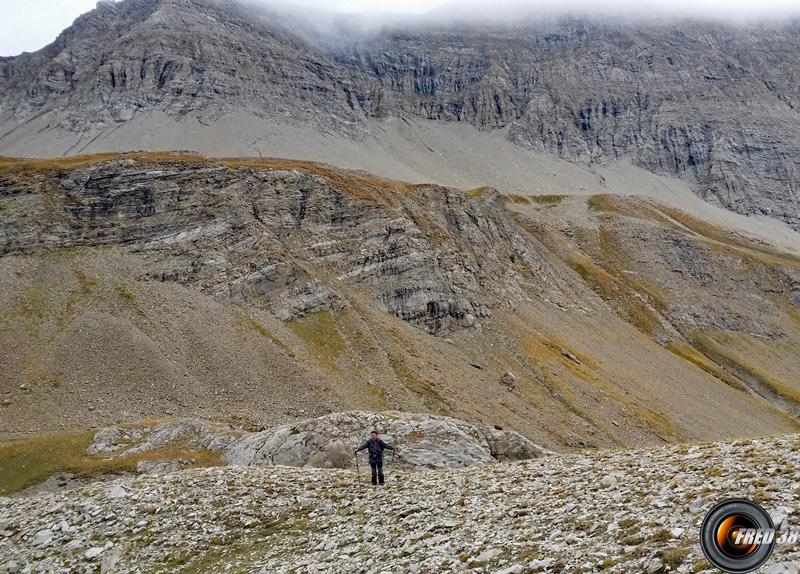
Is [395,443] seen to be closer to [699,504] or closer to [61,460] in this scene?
[699,504]

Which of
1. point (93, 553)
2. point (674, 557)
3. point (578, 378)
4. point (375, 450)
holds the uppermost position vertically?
point (674, 557)

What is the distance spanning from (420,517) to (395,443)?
13187 millimetres

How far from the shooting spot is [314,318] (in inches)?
2975

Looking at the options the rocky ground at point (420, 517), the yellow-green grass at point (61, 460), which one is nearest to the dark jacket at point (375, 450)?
the rocky ground at point (420, 517)

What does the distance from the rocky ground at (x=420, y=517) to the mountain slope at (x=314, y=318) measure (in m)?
32.6

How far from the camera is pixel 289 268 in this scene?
79938mm

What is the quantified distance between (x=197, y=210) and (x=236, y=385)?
34.5 metres

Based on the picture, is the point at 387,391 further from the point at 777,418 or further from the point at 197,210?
the point at 777,418

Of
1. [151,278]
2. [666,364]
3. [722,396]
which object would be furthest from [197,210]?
[722,396]

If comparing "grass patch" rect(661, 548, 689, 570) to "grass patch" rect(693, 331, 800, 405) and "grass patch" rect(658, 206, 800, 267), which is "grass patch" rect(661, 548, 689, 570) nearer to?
"grass patch" rect(693, 331, 800, 405)

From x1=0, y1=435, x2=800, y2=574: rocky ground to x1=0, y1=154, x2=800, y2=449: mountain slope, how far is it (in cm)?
3259

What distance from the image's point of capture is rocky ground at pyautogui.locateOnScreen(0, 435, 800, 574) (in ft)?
44.3

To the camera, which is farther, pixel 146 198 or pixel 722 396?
pixel 722 396

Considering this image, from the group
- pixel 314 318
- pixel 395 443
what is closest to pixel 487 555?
pixel 395 443
